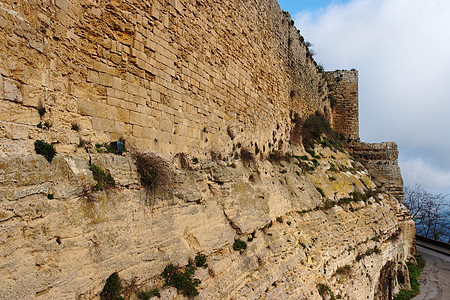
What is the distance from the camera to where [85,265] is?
11.8 ft

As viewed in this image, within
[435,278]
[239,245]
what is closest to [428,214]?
[435,278]

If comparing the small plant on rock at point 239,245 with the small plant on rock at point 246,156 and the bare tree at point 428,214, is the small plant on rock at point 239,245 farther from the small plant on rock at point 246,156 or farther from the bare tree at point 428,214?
the bare tree at point 428,214

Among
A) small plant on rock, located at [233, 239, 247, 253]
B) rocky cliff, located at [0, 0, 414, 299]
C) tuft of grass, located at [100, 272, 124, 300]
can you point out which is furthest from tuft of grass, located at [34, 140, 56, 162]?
small plant on rock, located at [233, 239, 247, 253]

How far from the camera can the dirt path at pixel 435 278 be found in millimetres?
14438

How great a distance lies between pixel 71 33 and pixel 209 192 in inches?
146

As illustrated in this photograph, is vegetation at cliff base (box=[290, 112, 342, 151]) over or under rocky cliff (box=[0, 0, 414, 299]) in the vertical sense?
over

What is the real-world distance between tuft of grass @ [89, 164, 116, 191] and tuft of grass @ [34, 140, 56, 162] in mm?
544

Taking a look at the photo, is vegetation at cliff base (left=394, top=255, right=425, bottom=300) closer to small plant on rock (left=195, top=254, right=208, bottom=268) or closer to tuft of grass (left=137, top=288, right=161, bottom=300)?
small plant on rock (left=195, top=254, right=208, bottom=268)

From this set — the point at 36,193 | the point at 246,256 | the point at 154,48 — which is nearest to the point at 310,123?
the point at 246,256

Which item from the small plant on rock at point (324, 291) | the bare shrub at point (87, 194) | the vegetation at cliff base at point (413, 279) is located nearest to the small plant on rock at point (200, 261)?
the bare shrub at point (87, 194)

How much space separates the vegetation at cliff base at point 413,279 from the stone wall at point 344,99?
29.4 feet

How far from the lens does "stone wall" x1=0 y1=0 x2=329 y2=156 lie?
11.3 feet

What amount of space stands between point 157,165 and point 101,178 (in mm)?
1081

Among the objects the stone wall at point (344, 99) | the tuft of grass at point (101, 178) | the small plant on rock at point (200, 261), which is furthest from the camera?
the stone wall at point (344, 99)
